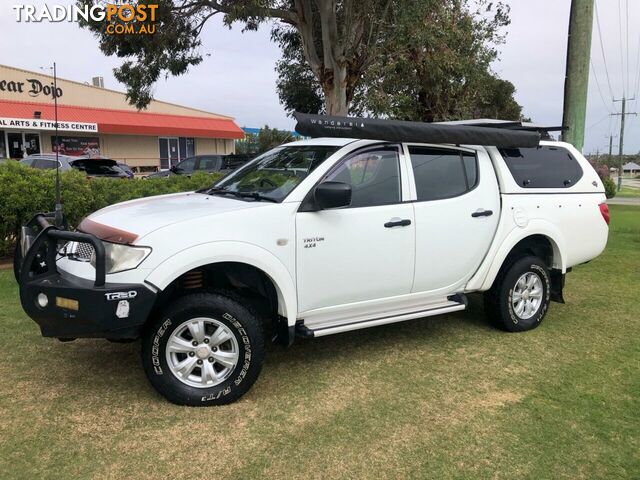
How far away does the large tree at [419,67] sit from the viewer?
13.5 m

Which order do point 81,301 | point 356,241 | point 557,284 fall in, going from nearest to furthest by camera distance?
point 81,301 < point 356,241 < point 557,284

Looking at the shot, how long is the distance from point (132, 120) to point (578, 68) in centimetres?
3010

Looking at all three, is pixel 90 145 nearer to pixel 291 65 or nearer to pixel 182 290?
pixel 291 65

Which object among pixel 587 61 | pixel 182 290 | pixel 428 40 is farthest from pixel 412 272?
pixel 428 40

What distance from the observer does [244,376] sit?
3777 millimetres

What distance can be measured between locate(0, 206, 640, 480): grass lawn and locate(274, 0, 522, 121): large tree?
10.1 metres

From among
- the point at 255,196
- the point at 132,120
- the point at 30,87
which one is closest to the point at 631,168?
the point at 132,120

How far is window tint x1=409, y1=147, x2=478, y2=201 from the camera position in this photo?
4.70 meters

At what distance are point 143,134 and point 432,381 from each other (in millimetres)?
33423

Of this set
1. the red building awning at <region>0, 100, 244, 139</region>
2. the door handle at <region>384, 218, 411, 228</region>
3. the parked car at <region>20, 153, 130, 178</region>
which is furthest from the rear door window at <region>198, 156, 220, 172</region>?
the door handle at <region>384, 218, 411, 228</region>

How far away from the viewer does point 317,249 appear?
4.04 meters

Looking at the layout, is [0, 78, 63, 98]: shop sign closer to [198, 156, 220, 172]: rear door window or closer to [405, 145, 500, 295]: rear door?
[198, 156, 220, 172]: rear door window

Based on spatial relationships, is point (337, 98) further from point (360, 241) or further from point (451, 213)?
point (360, 241)

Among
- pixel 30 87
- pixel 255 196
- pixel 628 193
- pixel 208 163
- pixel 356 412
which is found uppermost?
pixel 30 87
